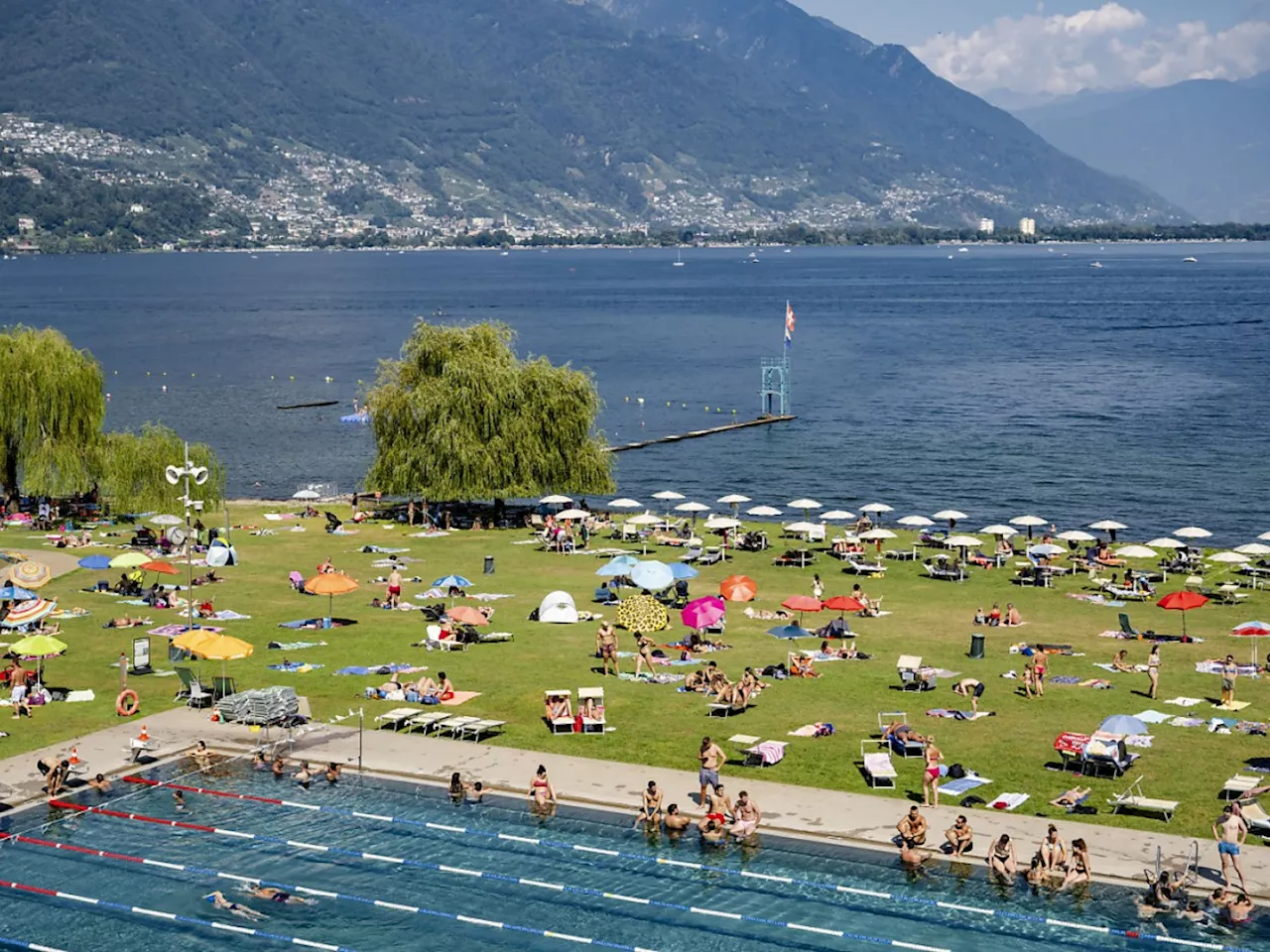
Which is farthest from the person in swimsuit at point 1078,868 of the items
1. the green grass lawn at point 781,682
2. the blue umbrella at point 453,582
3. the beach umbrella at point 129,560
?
the beach umbrella at point 129,560

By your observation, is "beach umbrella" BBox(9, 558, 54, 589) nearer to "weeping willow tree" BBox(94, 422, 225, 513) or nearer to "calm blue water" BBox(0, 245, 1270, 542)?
"weeping willow tree" BBox(94, 422, 225, 513)

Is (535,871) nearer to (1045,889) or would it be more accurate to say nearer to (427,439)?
(1045,889)

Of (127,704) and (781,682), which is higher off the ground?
(127,704)

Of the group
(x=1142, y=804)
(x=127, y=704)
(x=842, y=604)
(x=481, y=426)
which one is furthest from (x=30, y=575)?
(x=1142, y=804)

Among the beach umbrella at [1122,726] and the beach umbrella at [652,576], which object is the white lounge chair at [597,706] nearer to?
the beach umbrella at [652,576]

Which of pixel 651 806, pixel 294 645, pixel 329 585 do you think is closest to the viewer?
pixel 651 806

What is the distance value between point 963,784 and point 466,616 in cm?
1638

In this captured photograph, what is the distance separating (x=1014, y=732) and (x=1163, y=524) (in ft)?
148

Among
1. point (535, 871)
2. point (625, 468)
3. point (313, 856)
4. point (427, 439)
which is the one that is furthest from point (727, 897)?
point (625, 468)

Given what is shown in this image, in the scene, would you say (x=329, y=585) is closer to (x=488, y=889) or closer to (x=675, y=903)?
(x=488, y=889)

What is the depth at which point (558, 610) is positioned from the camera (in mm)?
45875

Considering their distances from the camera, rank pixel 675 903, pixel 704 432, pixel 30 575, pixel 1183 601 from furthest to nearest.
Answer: pixel 704 432 < pixel 30 575 < pixel 1183 601 < pixel 675 903

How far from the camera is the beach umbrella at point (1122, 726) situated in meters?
32.8

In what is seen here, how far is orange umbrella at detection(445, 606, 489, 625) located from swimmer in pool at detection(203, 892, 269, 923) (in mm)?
16690
